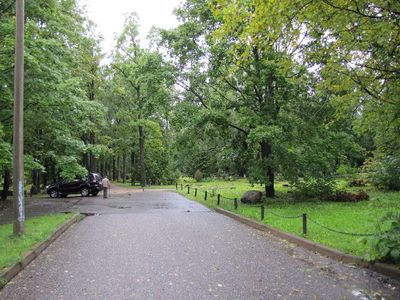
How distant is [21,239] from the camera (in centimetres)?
945

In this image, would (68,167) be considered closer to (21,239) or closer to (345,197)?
(21,239)

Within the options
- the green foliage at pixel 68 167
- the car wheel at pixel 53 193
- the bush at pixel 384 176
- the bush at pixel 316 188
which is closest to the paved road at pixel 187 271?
the green foliage at pixel 68 167

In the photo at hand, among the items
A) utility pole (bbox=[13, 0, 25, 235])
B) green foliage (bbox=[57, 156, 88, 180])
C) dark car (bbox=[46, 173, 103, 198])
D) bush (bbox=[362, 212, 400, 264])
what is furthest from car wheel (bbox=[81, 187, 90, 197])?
bush (bbox=[362, 212, 400, 264])

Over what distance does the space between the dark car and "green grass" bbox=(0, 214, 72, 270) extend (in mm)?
16758

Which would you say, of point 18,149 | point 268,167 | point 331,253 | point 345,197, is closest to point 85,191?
point 268,167

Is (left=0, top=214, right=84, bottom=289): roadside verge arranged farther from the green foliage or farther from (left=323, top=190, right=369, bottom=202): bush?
(left=323, top=190, right=369, bottom=202): bush

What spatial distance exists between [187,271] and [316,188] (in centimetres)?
1457

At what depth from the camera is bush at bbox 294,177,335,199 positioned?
20.0 meters

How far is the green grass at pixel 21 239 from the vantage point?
7461 mm

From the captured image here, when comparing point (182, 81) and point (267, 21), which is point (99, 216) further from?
point (267, 21)

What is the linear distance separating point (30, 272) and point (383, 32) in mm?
8041

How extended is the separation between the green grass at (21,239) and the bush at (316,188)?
12.4 metres

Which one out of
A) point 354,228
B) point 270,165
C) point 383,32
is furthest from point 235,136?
point 383,32

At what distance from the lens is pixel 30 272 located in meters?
7.12
